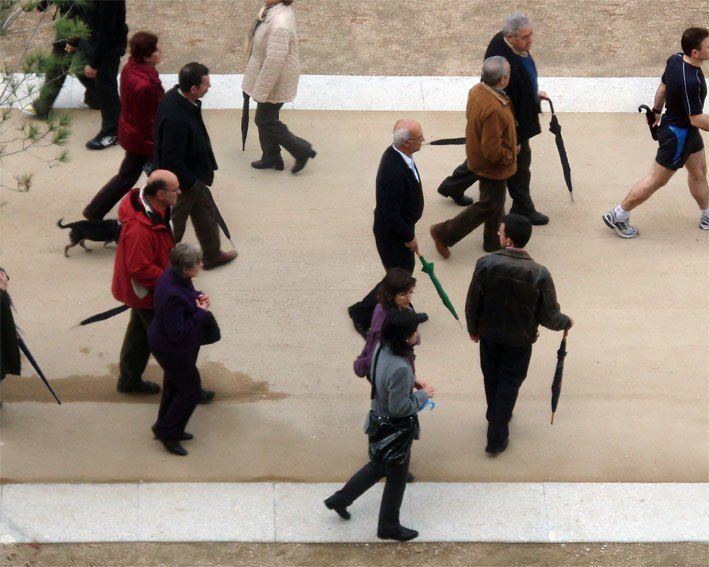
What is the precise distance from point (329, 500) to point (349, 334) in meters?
1.82

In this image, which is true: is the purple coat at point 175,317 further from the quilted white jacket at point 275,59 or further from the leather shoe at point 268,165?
the leather shoe at point 268,165

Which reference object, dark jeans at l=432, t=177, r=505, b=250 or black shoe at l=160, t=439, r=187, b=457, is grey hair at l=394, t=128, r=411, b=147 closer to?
dark jeans at l=432, t=177, r=505, b=250

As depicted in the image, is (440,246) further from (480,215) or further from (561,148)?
(561,148)

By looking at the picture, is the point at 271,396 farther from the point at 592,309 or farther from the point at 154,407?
the point at 592,309

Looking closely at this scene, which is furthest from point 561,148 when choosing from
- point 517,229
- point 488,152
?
point 517,229

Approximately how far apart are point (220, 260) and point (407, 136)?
1.92 meters

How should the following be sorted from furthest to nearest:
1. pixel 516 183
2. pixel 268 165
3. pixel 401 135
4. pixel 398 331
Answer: pixel 268 165, pixel 516 183, pixel 401 135, pixel 398 331

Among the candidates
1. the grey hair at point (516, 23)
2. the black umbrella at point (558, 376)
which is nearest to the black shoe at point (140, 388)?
the black umbrella at point (558, 376)

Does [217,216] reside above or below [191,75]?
below

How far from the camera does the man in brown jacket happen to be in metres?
8.55

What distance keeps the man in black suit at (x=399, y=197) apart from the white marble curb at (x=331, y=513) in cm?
171

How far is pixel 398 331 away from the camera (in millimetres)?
6199

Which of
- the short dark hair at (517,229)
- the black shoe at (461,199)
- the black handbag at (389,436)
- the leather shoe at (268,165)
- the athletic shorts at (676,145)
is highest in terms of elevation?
the short dark hair at (517,229)

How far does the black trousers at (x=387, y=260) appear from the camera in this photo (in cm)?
812
